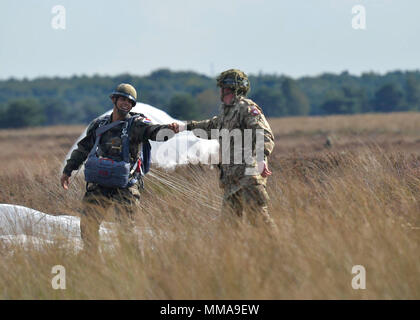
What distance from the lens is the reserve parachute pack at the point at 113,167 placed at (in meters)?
6.54

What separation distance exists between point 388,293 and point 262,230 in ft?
3.85

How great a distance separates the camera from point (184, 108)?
95.1 m

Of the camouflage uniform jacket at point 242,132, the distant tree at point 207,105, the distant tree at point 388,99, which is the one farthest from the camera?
the distant tree at point 388,99

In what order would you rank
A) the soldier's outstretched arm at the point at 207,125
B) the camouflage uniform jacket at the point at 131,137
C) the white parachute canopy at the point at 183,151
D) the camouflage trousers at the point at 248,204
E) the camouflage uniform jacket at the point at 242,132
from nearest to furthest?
1. the camouflage trousers at the point at 248,204
2. the camouflage uniform jacket at the point at 242,132
3. the soldier's outstretched arm at the point at 207,125
4. the camouflage uniform jacket at the point at 131,137
5. the white parachute canopy at the point at 183,151

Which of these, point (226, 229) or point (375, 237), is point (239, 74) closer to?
point (226, 229)

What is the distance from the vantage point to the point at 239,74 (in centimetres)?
630

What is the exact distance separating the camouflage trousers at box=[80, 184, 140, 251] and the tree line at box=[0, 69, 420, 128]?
86524mm

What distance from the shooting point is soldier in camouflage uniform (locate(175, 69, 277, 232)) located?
240 inches

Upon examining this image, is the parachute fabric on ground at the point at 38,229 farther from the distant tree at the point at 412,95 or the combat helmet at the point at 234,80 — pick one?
the distant tree at the point at 412,95

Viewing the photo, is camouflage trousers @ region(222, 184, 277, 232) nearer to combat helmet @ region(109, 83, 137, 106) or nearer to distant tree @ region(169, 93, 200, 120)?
combat helmet @ region(109, 83, 137, 106)

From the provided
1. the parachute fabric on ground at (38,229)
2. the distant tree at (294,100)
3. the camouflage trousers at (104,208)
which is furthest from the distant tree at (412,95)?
the camouflage trousers at (104,208)

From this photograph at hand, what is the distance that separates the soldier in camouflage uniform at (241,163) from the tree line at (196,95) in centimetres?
8689

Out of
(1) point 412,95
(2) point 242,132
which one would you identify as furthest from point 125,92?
(1) point 412,95
